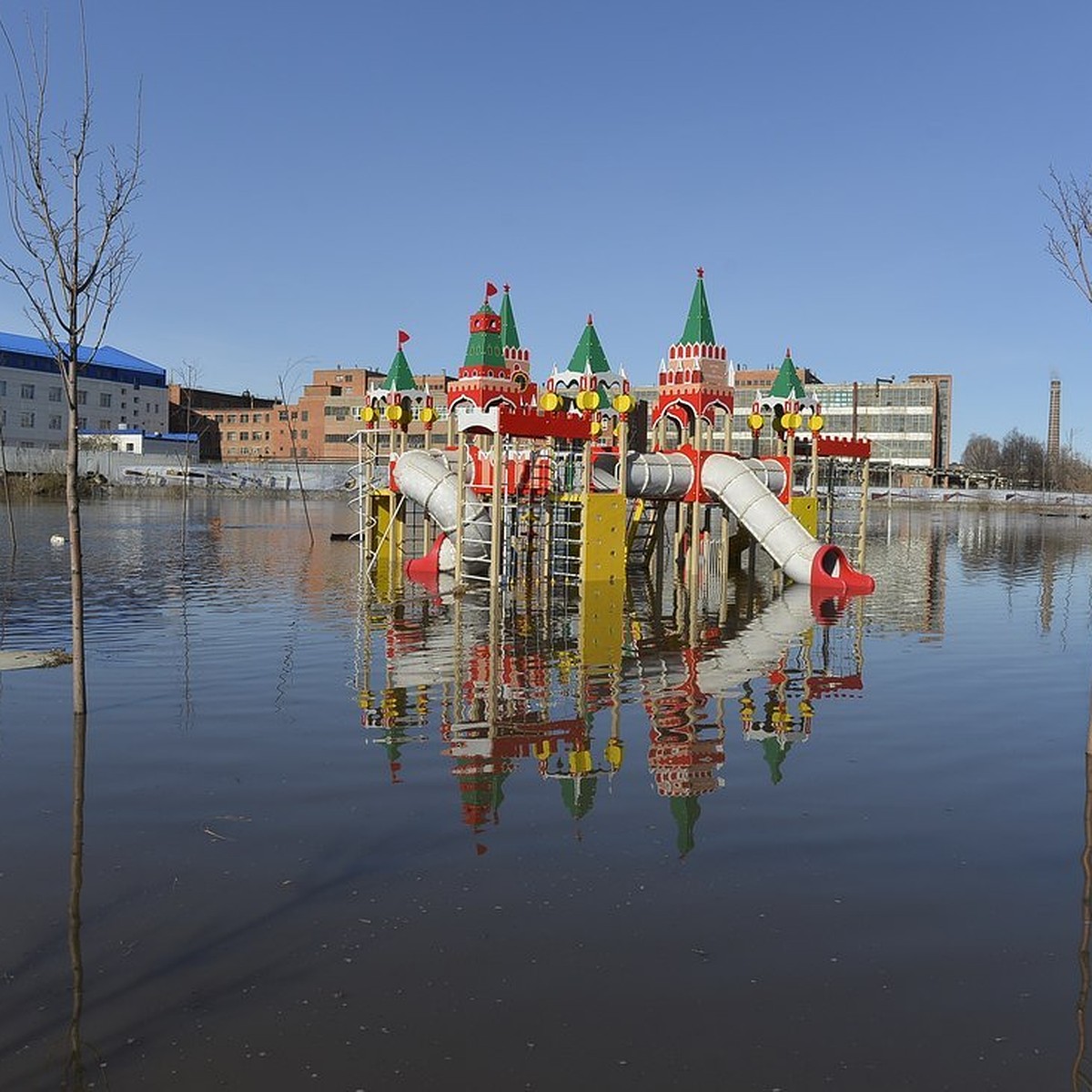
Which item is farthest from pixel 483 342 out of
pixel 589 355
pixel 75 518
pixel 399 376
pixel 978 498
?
pixel 978 498

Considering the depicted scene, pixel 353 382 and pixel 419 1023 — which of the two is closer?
pixel 419 1023

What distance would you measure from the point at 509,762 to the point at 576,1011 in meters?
5.19

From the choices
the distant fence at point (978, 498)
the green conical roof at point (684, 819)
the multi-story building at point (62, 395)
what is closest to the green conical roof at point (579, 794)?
the green conical roof at point (684, 819)

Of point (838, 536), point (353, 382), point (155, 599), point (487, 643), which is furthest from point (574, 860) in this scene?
point (353, 382)

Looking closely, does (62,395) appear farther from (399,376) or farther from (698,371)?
(698,371)

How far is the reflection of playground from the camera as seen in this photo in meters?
11.0

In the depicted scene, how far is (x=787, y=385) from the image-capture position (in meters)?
36.4

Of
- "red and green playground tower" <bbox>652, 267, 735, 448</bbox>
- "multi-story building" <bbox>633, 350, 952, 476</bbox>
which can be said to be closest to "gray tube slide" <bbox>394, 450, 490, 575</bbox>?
"red and green playground tower" <bbox>652, 267, 735, 448</bbox>

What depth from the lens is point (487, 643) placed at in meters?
19.5

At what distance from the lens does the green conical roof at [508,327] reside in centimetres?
3453

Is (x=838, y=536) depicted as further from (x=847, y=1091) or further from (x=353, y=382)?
(x=353, y=382)

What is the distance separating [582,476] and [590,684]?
50.2ft

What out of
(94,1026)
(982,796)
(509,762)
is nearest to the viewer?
(94,1026)

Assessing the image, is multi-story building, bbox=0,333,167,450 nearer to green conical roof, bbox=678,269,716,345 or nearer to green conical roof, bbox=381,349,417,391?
green conical roof, bbox=381,349,417,391
